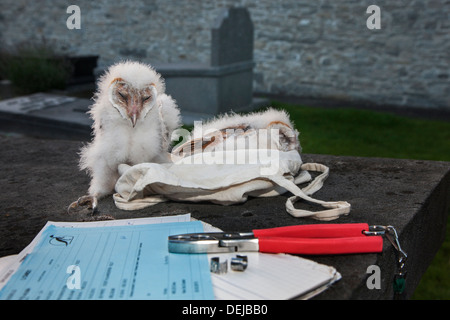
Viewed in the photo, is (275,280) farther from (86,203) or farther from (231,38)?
(231,38)

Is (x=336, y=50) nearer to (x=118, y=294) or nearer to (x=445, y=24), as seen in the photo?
(x=445, y=24)

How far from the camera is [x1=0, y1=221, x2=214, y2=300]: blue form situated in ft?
2.91

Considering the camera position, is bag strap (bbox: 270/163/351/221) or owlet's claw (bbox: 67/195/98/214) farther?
owlet's claw (bbox: 67/195/98/214)

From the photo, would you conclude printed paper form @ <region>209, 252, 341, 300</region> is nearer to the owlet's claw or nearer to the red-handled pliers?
the red-handled pliers

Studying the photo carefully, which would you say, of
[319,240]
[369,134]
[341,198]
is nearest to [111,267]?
[319,240]

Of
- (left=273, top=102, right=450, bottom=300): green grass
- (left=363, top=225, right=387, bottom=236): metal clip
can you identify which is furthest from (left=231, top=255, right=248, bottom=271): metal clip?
(left=273, top=102, right=450, bottom=300): green grass

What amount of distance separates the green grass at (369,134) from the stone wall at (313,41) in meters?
1.13

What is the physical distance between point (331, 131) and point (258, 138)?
12.8 ft

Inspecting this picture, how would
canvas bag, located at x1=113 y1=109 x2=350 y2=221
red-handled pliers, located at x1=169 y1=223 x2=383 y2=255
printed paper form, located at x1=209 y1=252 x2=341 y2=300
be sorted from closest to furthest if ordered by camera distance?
printed paper form, located at x1=209 y1=252 x2=341 y2=300, red-handled pliers, located at x1=169 y1=223 x2=383 y2=255, canvas bag, located at x1=113 y1=109 x2=350 y2=221

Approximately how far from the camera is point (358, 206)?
1.36m

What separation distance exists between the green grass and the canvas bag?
3019 mm

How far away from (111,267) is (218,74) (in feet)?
15.3

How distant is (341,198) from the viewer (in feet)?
4.73

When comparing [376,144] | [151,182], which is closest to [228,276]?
[151,182]
